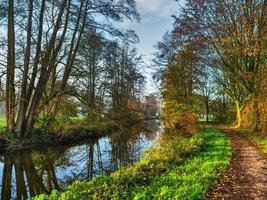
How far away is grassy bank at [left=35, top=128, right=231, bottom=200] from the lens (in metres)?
7.32

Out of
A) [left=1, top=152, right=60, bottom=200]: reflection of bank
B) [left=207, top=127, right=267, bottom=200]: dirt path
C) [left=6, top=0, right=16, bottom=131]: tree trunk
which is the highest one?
[left=6, top=0, right=16, bottom=131]: tree trunk

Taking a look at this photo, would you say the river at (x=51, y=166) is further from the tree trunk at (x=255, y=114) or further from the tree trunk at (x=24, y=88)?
the tree trunk at (x=255, y=114)

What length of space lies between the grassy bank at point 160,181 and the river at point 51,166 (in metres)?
2.33

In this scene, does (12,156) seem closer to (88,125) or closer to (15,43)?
(15,43)

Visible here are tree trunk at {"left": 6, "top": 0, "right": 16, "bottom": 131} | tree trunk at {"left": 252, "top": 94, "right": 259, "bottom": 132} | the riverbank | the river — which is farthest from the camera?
tree trunk at {"left": 252, "top": 94, "right": 259, "bottom": 132}

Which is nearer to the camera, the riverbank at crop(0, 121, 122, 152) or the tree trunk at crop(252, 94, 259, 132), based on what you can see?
the riverbank at crop(0, 121, 122, 152)

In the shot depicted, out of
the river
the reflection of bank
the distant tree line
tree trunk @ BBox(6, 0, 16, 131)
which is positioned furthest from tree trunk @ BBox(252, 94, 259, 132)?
tree trunk @ BBox(6, 0, 16, 131)

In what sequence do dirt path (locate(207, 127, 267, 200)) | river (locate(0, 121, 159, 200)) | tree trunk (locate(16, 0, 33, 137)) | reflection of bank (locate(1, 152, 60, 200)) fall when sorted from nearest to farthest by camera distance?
dirt path (locate(207, 127, 267, 200)) < reflection of bank (locate(1, 152, 60, 200)) < river (locate(0, 121, 159, 200)) < tree trunk (locate(16, 0, 33, 137))

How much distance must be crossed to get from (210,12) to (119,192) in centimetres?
1648

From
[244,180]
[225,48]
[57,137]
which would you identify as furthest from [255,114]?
[244,180]

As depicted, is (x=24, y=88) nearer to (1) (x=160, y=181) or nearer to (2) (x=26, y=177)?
(2) (x=26, y=177)

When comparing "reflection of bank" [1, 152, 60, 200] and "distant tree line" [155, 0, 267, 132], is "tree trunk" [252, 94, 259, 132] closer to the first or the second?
"distant tree line" [155, 0, 267, 132]

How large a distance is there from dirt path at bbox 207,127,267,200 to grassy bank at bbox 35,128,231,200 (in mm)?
283

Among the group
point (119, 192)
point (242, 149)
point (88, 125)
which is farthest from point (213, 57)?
point (119, 192)
